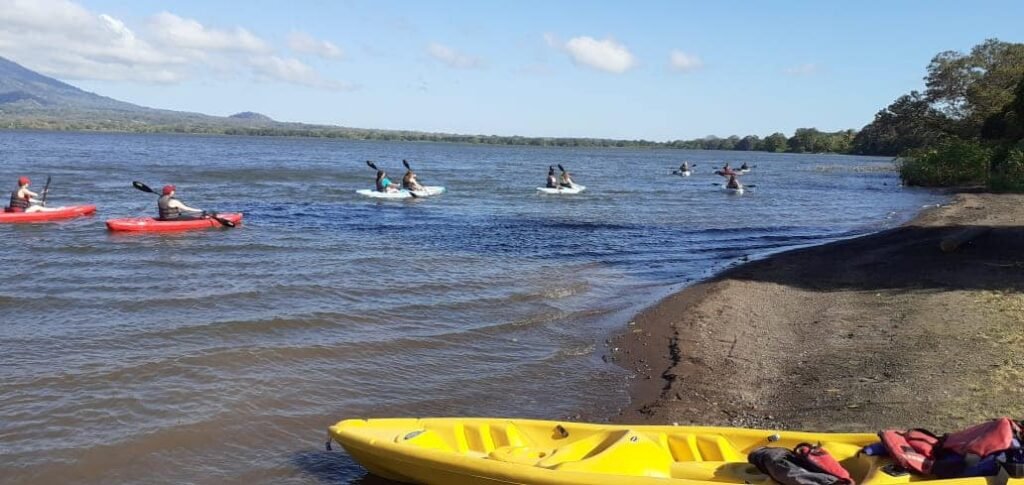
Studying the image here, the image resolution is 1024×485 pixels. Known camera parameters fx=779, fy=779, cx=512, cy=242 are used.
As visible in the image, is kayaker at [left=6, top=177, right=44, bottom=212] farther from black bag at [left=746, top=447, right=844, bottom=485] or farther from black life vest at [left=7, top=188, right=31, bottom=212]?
black bag at [left=746, top=447, right=844, bottom=485]

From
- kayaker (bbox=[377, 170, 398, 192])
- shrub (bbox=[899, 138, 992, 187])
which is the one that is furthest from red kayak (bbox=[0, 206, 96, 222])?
shrub (bbox=[899, 138, 992, 187])

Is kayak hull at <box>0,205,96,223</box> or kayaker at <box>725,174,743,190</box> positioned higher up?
kayaker at <box>725,174,743,190</box>

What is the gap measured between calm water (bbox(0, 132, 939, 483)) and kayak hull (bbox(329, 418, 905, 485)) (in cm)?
68

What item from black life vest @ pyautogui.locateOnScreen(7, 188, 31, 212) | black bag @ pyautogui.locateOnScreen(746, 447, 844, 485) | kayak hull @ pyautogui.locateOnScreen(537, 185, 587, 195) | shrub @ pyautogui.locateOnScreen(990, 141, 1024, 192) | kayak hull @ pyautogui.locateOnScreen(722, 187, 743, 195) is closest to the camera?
black bag @ pyautogui.locateOnScreen(746, 447, 844, 485)

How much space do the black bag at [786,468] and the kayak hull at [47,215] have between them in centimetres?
2110

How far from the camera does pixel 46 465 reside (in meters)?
6.59

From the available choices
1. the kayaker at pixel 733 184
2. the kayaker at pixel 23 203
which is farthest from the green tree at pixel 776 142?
the kayaker at pixel 23 203

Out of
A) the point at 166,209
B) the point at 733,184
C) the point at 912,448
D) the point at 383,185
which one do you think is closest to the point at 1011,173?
the point at 733,184

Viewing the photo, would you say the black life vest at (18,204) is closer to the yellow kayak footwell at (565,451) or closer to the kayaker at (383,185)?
the kayaker at (383,185)

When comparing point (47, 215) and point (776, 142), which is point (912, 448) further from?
point (776, 142)

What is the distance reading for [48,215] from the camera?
69.9ft

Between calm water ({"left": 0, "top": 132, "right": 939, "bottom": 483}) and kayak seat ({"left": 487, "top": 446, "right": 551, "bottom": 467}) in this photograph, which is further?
calm water ({"left": 0, "top": 132, "right": 939, "bottom": 483})

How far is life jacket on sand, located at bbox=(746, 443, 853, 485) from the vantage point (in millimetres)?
5273

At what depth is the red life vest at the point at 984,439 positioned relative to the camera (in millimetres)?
5109
